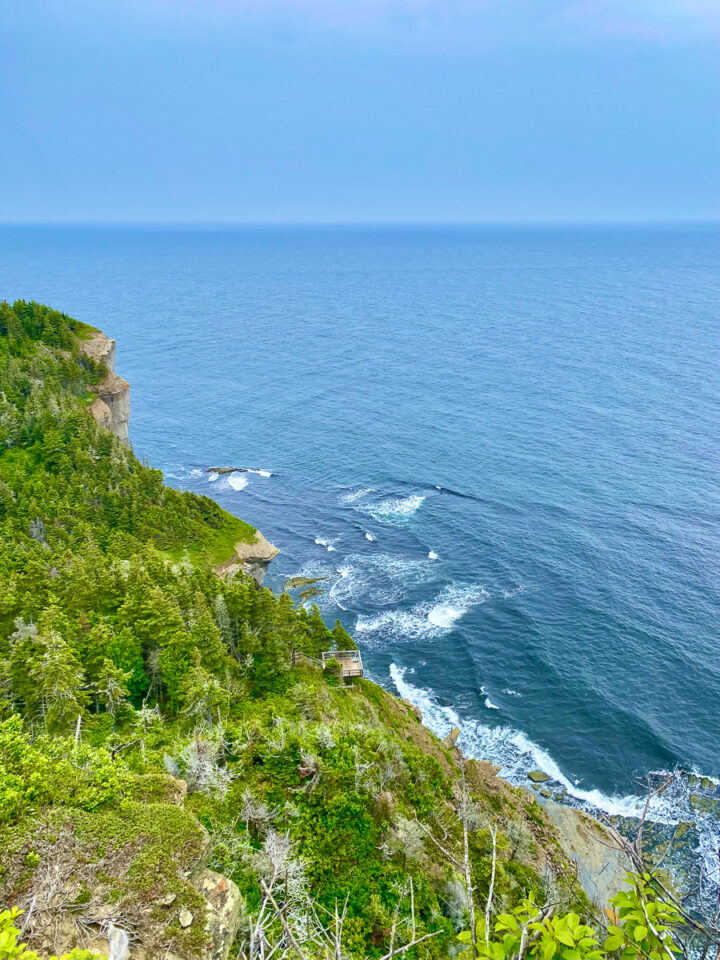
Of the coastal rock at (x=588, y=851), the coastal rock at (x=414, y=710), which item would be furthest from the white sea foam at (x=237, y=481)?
the coastal rock at (x=588, y=851)

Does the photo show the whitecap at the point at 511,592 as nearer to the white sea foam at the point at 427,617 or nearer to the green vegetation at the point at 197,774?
the white sea foam at the point at 427,617

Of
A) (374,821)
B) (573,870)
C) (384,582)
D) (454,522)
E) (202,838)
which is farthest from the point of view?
(454,522)

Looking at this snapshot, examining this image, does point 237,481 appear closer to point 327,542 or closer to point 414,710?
point 327,542

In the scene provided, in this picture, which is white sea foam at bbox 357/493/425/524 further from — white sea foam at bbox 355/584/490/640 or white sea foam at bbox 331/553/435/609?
white sea foam at bbox 355/584/490/640

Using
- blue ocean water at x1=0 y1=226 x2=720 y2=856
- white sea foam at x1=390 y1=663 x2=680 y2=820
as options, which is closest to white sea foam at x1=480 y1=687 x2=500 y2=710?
blue ocean water at x1=0 y1=226 x2=720 y2=856

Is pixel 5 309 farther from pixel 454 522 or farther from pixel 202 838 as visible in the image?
pixel 202 838

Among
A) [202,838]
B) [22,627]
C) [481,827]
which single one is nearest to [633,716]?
[481,827]
